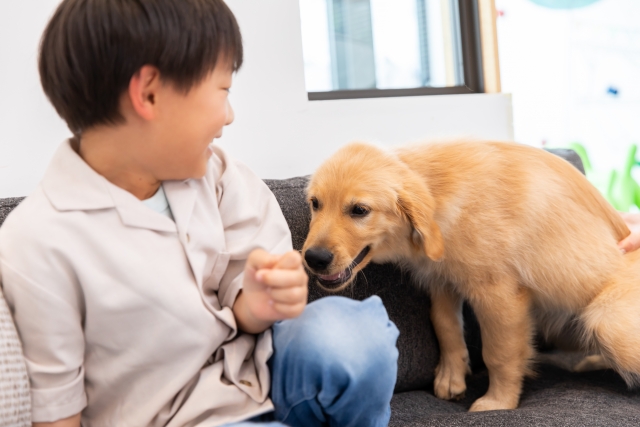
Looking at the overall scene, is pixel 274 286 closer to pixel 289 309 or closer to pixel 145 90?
pixel 289 309

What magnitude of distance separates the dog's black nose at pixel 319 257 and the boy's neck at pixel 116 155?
481 mm

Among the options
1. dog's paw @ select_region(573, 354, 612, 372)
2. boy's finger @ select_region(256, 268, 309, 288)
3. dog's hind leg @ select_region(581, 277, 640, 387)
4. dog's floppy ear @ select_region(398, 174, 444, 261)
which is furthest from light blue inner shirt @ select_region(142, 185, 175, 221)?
dog's paw @ select_region(573, 354, 612, 372)

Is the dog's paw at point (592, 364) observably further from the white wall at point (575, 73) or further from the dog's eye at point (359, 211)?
the white wall at point (575, 73)

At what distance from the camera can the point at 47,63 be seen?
937 mm

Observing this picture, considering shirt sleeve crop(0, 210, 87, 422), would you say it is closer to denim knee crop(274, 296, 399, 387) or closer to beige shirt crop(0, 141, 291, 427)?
beige shirt crop(0, 141, 291, 427)

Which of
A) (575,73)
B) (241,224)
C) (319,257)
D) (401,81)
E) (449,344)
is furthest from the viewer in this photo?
(575,73)

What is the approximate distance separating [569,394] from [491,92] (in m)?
1.54

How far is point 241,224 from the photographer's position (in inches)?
45.1

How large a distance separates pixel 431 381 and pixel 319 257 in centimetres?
56

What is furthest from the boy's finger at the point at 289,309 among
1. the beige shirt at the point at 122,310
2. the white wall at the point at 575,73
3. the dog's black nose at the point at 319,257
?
the white wall at the point at 575,73

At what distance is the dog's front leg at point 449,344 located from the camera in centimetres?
159

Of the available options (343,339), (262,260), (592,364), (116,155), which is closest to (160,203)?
(116,155)

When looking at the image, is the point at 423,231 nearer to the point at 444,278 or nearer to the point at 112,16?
the point at 444,278

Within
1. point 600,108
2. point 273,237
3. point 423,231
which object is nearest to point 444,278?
point 423,231
